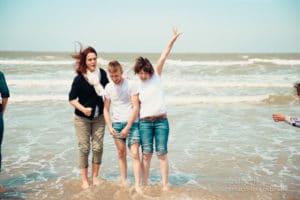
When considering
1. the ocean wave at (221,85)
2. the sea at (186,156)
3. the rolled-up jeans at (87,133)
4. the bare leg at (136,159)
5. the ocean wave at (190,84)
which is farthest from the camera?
the ocean wave at (190,84)

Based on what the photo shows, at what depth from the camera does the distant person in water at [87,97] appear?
4.94 metres

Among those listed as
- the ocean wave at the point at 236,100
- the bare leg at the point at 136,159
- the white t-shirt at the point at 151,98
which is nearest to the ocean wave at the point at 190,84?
the ocean wave at the point at 236,100

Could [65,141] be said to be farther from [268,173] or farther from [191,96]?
[191,96]

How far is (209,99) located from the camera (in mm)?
15281

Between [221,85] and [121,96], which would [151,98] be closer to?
[121,96]

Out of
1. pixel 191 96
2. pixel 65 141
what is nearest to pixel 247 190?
pixel 65 141

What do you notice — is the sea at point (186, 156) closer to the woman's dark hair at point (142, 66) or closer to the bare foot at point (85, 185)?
the bare foot at point (85, 185)

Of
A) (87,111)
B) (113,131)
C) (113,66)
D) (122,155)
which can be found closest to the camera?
(113,66)

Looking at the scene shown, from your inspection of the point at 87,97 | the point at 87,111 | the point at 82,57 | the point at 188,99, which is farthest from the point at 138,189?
the point at 188,99

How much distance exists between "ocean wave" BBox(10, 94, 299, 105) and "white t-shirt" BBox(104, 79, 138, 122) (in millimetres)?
9597

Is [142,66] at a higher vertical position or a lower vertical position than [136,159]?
higher

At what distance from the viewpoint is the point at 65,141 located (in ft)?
27.3

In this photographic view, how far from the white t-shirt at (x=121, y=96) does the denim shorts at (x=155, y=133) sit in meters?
0.18

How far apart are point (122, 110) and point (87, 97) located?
53 cm
